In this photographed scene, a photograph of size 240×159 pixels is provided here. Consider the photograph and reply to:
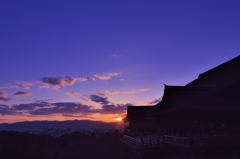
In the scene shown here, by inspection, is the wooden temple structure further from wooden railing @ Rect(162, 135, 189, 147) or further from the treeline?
the treeline

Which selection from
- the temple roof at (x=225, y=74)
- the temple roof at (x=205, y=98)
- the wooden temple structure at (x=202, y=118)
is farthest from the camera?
the temple roof at (x=225, y=74)

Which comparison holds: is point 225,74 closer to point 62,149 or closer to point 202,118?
point 202,118

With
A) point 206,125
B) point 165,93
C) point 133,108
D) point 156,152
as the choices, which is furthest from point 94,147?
point 206,125

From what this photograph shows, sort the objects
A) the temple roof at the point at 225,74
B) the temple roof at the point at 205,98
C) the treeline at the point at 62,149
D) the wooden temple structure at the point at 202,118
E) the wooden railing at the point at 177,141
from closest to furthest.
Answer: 1. the wooden temple structure at the point at 202,118
2. the wooden railing at the point at 177,141
3. the temple roof at the point at 205,98
4. the temple roof at the point at 225,74
5. the treeline at the point at 62,149

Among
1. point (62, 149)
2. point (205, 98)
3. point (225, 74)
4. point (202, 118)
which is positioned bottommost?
point (62, 149)

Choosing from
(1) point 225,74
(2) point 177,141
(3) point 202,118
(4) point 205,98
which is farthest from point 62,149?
(1) point 225,74

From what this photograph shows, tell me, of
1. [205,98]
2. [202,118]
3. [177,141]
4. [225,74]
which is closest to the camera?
[202,118]

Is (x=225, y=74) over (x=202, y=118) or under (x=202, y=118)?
over

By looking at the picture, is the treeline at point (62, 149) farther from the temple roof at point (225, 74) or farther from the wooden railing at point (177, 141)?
the temple roof at point (225, 74)

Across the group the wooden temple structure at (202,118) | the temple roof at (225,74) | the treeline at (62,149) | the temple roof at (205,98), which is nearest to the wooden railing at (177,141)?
the wooden temple structure at (202,118)

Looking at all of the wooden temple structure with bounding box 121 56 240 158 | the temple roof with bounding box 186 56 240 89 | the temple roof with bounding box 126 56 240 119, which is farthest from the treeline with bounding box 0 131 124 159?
the temple roof with bounding box 186 56 240 89

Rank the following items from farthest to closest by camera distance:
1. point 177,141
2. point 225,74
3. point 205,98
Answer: point 225,74
point 205,98
point 177,141

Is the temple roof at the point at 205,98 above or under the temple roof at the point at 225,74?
under

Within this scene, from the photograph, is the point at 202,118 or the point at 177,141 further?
the point at 177,141
